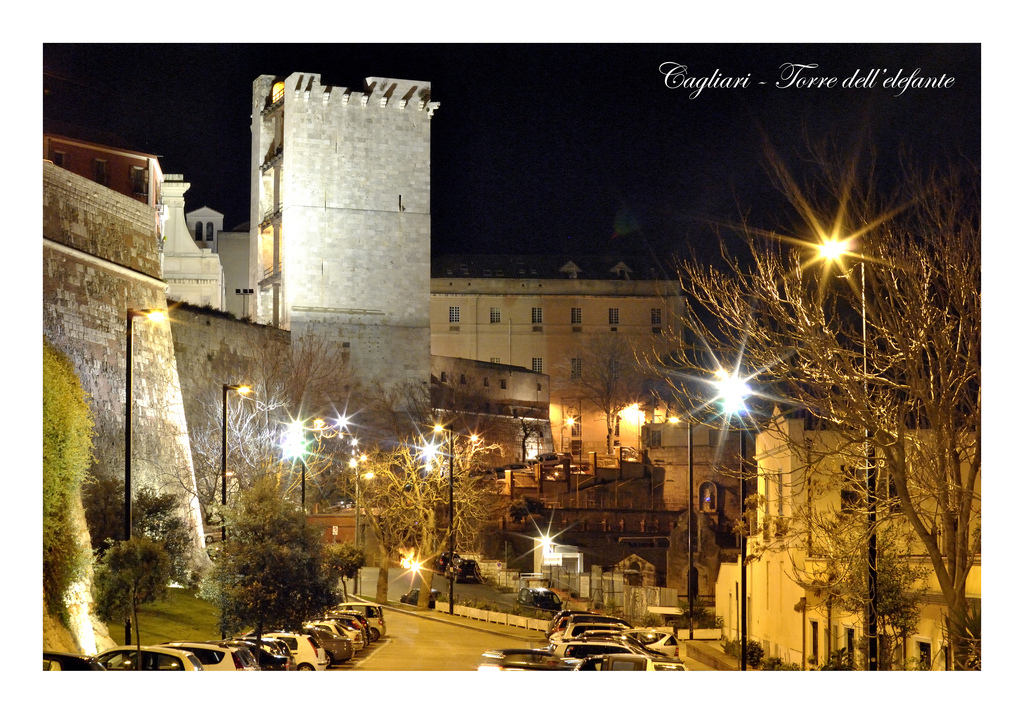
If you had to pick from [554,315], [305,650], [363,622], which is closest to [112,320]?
[363,622]

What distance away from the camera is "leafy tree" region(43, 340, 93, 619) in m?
14.4

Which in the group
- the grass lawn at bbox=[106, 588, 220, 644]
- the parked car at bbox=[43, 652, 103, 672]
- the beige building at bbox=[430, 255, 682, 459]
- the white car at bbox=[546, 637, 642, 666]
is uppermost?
the beige building at bbox=[430, 255, 682, 459]

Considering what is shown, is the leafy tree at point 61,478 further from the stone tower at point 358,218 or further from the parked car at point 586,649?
the stone tower at point 358,218

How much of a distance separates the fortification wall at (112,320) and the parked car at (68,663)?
7698 mm

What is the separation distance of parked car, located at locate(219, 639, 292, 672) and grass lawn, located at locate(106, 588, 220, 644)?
2.21 m

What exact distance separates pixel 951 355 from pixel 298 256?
32.6 m

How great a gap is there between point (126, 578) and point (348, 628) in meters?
4.28

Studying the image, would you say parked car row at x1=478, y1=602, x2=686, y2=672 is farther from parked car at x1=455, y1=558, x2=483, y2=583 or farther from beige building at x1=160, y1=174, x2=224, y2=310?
beige building at x1=160, y1=174, x2=224, y2=310

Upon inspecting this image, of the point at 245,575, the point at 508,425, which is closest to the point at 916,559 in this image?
the point at 245,575

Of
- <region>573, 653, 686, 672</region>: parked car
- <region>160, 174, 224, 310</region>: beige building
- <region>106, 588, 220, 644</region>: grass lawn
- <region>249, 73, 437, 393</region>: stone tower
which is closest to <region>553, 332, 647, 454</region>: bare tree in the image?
<region>249, 73, 437, 393</region>: stone tower

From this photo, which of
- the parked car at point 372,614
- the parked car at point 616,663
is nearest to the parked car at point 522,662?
the parked car at point 616,663

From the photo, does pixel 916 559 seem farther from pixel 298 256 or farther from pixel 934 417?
pixel 298 256

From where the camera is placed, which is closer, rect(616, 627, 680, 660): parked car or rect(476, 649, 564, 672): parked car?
rect(476, 649, 564, 672): parked car

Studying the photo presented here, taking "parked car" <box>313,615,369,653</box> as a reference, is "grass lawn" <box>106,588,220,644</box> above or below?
above
